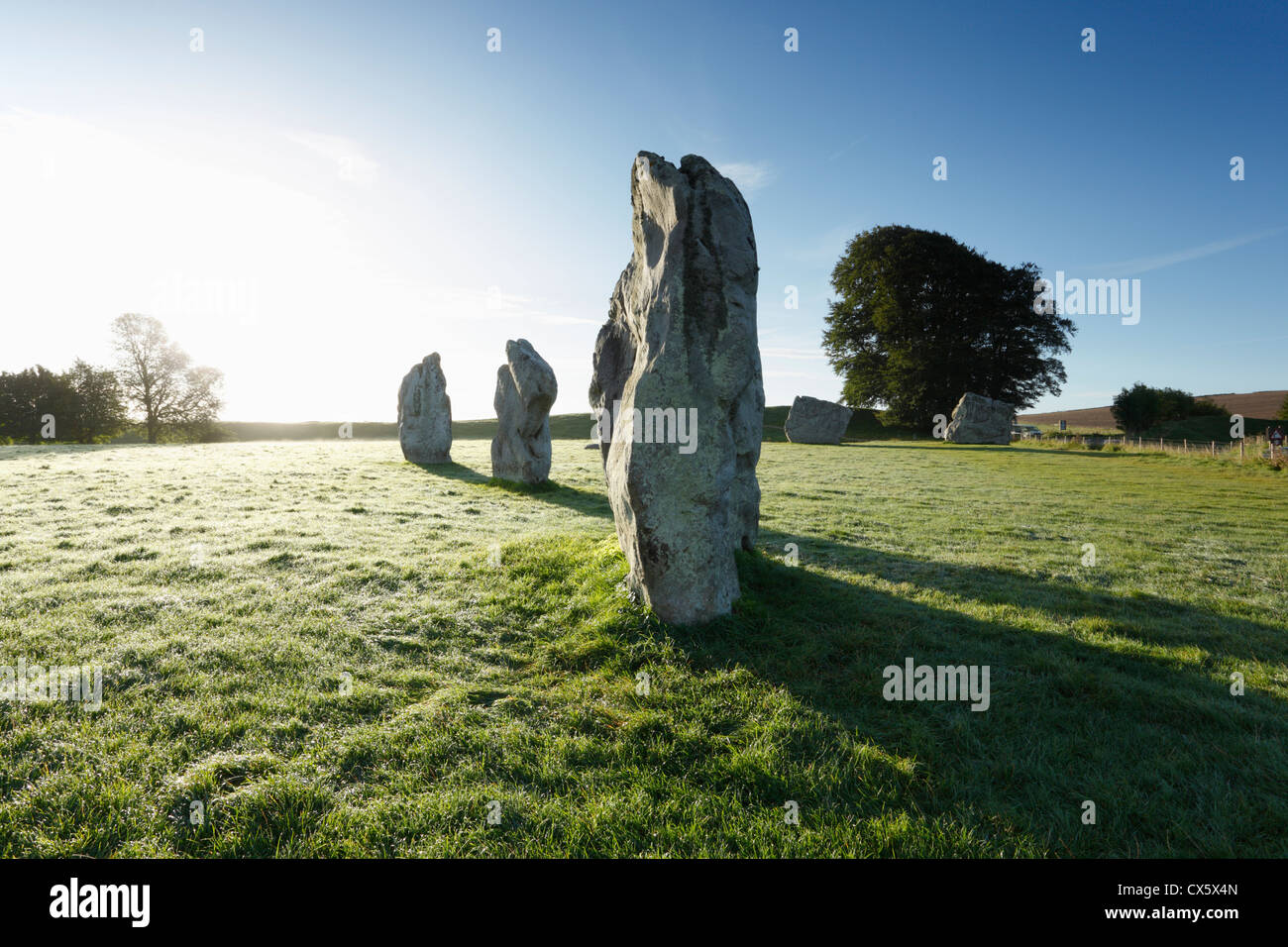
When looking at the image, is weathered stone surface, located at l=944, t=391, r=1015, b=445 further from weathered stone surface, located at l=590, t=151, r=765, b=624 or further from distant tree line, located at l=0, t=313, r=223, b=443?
distant tree line, located at l=0, t=313, r=223, b=443

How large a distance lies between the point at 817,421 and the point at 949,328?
14843 mm

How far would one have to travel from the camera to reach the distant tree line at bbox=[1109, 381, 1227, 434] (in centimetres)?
4888

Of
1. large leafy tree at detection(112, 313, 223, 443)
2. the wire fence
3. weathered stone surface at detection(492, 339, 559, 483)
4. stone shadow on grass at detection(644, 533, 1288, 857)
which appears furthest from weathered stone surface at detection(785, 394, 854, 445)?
large leafy tree at detection(112, 313, 223, 443)

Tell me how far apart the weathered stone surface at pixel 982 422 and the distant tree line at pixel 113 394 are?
48256mm

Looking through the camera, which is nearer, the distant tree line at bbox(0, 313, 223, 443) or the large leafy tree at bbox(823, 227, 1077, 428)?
the distant tree line at bbox(0, 313, 223, 443)

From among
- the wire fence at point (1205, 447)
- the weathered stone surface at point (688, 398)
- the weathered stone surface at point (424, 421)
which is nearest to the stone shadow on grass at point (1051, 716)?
the weathered stone surface at point (688, 398)

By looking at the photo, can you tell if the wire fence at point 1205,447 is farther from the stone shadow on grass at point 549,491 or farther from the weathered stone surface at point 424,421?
the weathered stone surface at point 424,421

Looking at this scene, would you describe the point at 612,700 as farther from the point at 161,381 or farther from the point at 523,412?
the point at 161,381

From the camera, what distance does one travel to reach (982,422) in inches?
1432

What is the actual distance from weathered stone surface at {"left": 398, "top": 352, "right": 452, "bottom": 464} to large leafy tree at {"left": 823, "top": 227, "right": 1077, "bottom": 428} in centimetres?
3283

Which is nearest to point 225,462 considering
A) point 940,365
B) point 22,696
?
point 22,696
